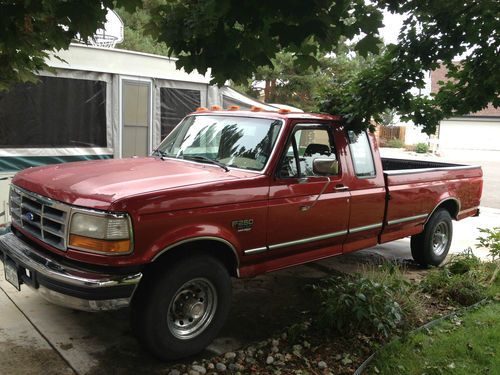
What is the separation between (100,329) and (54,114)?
12.4ft

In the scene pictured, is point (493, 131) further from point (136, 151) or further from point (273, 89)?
point (136, 151)

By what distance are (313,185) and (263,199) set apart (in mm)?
654

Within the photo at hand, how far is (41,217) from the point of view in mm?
3670

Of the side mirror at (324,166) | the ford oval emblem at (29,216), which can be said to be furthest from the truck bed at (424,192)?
the ford oval emblem at (29,216)

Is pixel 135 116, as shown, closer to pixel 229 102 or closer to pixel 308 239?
pixel 229 102

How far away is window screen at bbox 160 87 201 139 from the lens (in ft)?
26.0

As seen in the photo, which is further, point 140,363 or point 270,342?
point 270,342

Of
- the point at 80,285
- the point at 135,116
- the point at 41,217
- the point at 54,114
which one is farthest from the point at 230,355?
the point at 135,116

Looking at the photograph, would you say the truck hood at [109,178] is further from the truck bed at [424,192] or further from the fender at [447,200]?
the fender at [447,200]

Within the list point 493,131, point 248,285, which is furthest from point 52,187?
point 493,131

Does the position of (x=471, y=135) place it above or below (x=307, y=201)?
above

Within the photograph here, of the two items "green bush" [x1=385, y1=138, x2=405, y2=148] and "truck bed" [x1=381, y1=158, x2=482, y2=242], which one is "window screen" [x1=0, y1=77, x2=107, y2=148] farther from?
"green bush" [x1=385, y1=138, x2=405, y2=148]

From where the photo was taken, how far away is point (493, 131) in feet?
113

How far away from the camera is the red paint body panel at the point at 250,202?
338 cm
